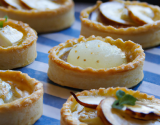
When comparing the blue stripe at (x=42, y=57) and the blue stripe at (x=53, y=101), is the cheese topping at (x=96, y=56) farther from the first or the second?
the blue stripe at (x=42, y=57)

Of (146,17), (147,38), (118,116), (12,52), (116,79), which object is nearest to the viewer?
(118,116)

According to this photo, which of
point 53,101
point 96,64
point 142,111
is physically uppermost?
point 142,111

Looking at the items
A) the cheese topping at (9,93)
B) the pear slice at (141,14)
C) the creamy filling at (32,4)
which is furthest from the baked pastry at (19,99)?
the pear slice at (141,14)

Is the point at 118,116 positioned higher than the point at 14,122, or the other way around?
the point at 118,116

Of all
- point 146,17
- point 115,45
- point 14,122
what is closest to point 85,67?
point 115,45

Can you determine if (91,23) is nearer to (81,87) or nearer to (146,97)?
(81,87)

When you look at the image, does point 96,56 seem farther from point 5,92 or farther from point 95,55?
point 5,92

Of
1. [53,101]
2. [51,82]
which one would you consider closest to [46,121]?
[53,101]
